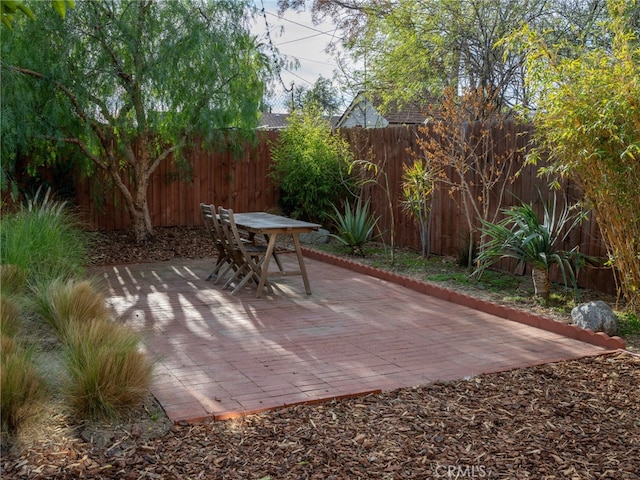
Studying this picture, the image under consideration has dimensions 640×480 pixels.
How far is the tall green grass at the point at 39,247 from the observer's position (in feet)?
21.5

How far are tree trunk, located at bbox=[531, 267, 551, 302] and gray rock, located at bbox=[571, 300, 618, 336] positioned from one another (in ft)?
2.99

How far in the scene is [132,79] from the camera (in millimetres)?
9633

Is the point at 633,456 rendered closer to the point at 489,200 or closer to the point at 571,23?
the point at 489,200

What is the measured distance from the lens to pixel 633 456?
3518 millimetres

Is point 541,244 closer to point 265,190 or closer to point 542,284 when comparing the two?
point 542,284

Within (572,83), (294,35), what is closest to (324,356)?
(572,83)

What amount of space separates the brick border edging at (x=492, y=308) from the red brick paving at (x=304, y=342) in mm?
87

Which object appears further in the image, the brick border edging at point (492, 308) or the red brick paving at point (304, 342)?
the brick border edging at point (492, 308)

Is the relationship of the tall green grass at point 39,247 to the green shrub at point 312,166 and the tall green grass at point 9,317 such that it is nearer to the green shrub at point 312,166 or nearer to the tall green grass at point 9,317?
the tall green grass at point 9,317

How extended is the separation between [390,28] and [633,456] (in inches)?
427

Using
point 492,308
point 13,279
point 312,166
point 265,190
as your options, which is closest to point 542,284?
point 492,308

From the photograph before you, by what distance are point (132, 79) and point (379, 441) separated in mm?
7517

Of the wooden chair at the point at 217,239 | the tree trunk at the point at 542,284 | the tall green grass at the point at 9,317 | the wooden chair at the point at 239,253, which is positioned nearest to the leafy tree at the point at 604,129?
the tree trunk at the point at 542,284

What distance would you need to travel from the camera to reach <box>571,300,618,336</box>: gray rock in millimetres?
5832
